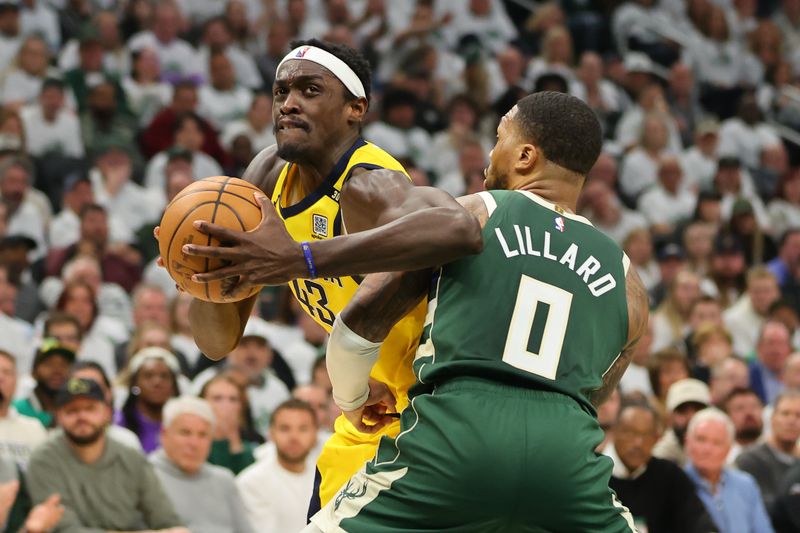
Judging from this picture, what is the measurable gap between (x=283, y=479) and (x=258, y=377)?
4.89 feet

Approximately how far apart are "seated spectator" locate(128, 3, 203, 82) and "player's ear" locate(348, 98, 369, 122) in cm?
854

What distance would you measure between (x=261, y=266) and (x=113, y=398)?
4.67 metres

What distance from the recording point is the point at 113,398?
801 cm

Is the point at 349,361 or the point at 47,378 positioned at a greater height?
the point at 349,361

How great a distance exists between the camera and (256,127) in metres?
12.4

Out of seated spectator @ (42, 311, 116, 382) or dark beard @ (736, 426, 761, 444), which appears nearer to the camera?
seated spectator @ (42, 311, 116, 382)

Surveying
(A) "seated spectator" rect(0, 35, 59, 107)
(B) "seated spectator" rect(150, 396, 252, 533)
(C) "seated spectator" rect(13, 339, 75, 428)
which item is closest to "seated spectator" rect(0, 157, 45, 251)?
(A) "seated spectator" rect(0, 35, 59, 107)

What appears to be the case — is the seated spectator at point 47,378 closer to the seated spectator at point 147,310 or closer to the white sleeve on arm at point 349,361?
the seated spectator at point 147,310

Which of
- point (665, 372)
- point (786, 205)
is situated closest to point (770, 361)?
point (665, 372)

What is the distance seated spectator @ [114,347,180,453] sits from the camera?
26.3 ft

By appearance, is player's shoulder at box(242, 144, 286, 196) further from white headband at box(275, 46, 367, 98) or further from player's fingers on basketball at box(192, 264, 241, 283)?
player's fingers on basketball at box(192, 264, 241, 283)

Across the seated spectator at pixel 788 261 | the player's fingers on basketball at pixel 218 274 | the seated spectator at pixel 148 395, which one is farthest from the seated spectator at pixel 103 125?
the player's fingers on basketball at pixel 218 274

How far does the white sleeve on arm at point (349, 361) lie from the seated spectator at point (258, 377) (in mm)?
4821

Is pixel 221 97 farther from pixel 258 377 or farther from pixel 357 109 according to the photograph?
pixel 357 109
